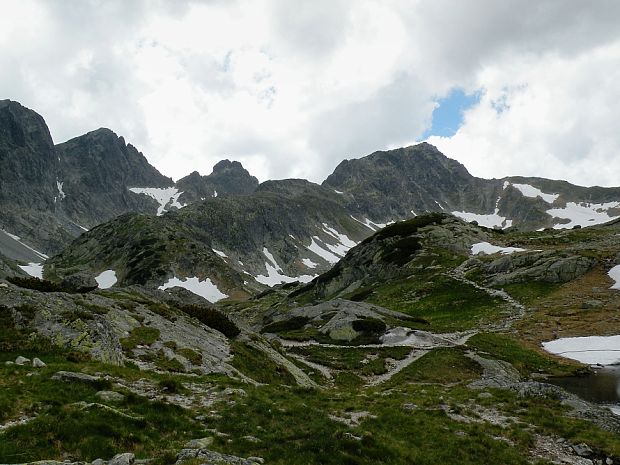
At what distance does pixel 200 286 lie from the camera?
628ft

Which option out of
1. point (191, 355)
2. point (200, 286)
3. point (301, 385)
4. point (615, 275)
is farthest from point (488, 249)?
point (200, 286)

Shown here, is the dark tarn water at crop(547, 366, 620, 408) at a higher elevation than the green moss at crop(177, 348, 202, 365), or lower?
higher

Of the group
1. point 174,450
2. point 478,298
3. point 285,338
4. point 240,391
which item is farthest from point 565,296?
point 174,450

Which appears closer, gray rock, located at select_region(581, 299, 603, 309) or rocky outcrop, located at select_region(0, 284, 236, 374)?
rocky outcrop, located at select_region(0, 284, 236, 374)

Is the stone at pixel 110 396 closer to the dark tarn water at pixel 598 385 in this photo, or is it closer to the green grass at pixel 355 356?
the green grass at pixel 355 356

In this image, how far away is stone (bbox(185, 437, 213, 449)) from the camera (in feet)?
43.4

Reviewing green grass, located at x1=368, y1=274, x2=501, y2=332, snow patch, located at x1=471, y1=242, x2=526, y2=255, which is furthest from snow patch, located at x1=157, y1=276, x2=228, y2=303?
snow patch, located at x1=471, y1=242, x2=526, y2=255

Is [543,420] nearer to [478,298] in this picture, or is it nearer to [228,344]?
[228,344]

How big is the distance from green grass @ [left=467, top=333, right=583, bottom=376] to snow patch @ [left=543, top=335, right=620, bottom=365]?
2.14m

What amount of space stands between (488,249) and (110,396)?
307ft

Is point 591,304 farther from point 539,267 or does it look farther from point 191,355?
point 191,355

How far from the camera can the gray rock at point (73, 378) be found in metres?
17.7

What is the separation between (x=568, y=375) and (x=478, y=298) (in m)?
33.8

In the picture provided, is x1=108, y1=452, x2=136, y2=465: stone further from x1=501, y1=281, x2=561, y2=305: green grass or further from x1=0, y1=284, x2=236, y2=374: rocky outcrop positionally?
x1=501, y1=281, x2=561, y2=305: green grass
